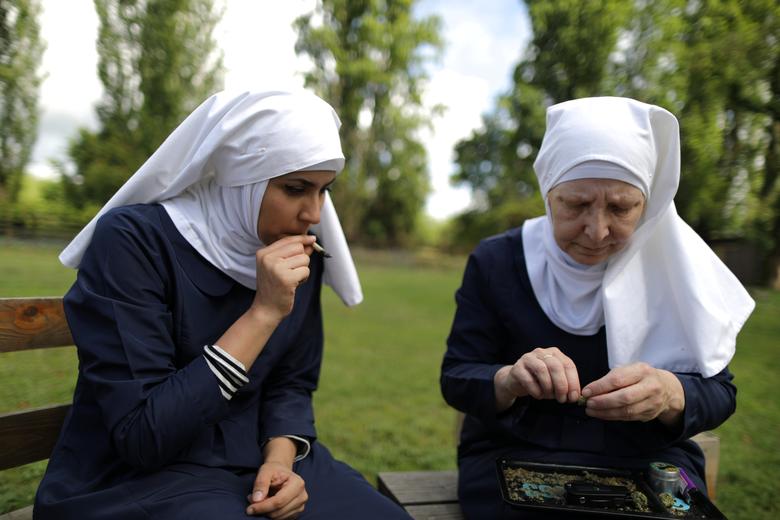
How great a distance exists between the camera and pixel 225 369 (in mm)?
1572

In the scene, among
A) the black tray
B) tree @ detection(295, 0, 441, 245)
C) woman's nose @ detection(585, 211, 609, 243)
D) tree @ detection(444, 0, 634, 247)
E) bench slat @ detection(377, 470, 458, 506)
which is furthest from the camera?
tree @ detection(295, 0, 441, 245)

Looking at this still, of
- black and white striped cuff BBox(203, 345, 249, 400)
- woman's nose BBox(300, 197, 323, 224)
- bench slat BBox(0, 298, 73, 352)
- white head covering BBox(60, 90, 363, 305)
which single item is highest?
white head covering BBox(60, 90, 363, 305)

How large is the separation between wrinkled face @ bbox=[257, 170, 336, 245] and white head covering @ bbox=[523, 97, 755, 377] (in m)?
0.80

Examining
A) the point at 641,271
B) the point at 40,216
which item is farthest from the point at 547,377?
the point at 40,216

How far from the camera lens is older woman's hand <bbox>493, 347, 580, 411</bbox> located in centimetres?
156

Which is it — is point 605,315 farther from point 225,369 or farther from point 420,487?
point 225,369

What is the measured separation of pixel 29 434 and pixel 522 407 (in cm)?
165

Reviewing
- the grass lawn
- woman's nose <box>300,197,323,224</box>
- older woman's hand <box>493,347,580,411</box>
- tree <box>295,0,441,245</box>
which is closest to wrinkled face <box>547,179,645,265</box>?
older woman's hand <box>493,347,580,411</box>

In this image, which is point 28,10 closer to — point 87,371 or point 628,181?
point 87,371

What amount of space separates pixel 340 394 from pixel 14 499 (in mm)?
3454

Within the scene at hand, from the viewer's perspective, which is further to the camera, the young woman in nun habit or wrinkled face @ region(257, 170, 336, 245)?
wrinkled face @ region(257, 170, 336, 245)

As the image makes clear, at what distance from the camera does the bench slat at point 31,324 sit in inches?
71.7

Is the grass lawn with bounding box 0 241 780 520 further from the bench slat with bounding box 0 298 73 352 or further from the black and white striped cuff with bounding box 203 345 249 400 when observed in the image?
the black and white striped cuff with bounding box 203 345 249 400

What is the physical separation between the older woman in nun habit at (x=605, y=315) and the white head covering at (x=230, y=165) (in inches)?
31.2
